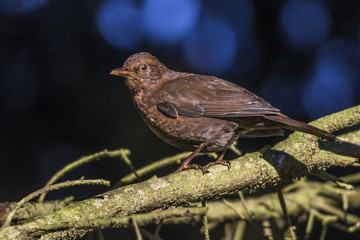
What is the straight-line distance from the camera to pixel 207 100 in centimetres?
347

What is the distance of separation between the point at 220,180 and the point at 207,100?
104cm

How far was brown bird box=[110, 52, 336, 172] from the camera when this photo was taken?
10.8ft

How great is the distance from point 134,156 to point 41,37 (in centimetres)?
186

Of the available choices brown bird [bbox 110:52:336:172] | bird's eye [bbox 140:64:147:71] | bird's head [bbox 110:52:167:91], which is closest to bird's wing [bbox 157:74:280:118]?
brown bird [bbox 110:52:336:172]

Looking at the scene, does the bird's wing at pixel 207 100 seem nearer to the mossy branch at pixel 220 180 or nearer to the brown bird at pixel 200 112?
the brown bird at pixel 200 112

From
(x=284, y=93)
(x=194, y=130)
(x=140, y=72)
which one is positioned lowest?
(x=284, y=93)

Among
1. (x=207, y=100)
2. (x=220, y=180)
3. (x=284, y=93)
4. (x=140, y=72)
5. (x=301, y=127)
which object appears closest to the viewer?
(x=220, y=180)

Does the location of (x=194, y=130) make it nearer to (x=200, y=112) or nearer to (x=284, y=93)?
(x=200, y=112)

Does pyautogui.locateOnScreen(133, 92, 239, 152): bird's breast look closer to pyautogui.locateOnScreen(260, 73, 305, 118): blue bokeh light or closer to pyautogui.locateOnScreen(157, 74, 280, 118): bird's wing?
pyautogui.locateOnScreen(157, 74, 280, 118): bird's wing

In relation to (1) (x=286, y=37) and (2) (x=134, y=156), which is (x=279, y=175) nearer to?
(2) (x=134, y=156)

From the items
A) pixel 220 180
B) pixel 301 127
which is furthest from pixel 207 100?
pixel 220 180

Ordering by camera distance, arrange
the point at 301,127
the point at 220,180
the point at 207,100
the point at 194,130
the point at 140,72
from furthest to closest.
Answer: the point at 140,72
the point at 207,100
the point at 194,130
the point at 301,127
the point at 220,180

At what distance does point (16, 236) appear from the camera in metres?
1.82

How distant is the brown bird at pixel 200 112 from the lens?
3.30m
